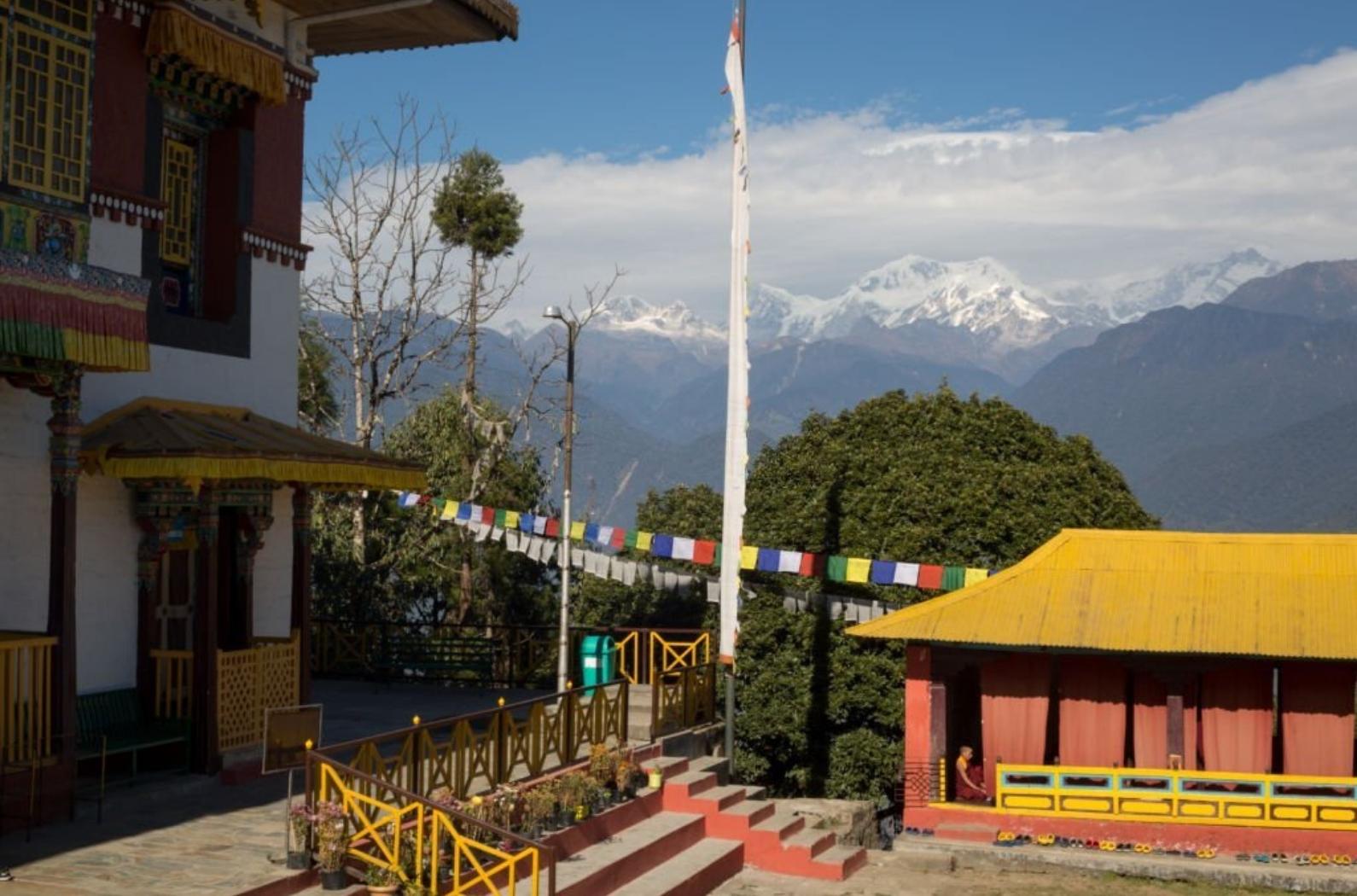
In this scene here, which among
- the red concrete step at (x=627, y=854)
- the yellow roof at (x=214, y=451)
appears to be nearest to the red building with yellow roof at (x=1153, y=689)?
the red concrete step at (x=627, y=854)

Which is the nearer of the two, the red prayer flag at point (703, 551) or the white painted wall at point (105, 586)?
the white painted wall at point (105, 586)

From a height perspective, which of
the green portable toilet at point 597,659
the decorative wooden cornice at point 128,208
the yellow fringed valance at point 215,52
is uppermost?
the yellow fringed valance at point 215,52

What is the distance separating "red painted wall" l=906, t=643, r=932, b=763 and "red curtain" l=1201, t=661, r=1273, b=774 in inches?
144

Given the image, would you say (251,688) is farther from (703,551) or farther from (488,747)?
(703,551)

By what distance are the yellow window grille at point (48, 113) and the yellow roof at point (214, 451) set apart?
2414 millimetres

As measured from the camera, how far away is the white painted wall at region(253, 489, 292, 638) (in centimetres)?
1914

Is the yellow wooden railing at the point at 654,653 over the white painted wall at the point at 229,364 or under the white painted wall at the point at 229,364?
under

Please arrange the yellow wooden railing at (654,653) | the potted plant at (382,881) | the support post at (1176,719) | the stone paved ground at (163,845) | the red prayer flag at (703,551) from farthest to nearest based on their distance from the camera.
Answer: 1. the red prayer flag at (703,551)
2. the yellow wooden railing at (654,653)
3. the support post at (1176,719)
4. the potted plant at (382,881)
5. the stone paved ground at (163,845)

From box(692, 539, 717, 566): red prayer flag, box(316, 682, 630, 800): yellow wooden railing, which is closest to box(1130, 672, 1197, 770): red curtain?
box(316, 682, 630, 800): yellow wooden railing

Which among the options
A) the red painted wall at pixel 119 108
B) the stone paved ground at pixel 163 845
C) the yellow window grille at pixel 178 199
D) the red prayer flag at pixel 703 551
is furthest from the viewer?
the red prayer flag at pixel 703 551

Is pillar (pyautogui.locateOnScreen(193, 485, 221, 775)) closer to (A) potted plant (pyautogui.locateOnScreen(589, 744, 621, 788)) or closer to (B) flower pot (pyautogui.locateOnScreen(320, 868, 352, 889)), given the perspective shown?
(B) flower pot (pyautogui.locateOnScreen(320, 868, 352, 889))

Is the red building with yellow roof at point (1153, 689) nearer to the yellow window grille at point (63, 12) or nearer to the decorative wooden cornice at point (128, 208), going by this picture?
the decorative wooden cornice at point (128, 208)

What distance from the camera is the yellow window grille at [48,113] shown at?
14.5 metres

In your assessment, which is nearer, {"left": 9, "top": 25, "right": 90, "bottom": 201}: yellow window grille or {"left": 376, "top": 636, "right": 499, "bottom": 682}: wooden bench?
{"left": 9, "top": 25, "right": 90, "bottom": 201}: yellow window grille
